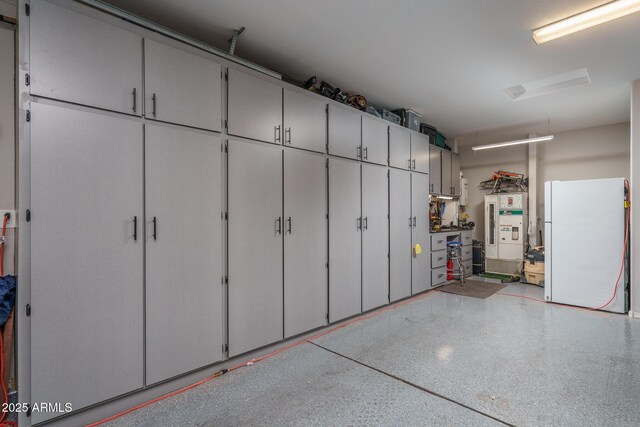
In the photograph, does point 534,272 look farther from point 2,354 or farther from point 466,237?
point 2,354

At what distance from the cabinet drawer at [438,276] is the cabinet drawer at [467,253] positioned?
85 centimetres

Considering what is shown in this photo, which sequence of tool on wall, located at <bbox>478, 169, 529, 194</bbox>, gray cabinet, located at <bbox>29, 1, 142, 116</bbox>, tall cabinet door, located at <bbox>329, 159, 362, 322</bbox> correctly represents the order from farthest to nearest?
tool on wall, located at <bbox>478, 169, 529, 194</bbox> < tall cabinet door, located at <bbox>329, 159, 362, 322</bbox> < gray cabinet, located at <bbox>29, 1, 142, 116</bbox>

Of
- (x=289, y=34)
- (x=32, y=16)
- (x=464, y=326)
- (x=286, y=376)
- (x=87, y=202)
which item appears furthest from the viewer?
(x=464, y=326)

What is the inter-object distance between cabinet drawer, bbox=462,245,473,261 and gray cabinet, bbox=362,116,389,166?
3.07 meters

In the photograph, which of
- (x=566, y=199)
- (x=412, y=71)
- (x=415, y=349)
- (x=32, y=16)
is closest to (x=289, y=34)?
(x=412, y=71)

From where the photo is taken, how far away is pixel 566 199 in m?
4.16

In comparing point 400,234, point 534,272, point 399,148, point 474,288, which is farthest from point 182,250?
point 534,272

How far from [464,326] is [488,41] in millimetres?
3024

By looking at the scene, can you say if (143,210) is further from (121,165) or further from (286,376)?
(286,376)

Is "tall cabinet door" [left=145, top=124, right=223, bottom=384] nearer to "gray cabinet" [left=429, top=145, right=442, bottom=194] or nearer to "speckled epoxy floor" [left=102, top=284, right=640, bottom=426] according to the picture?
"speckled epoxy floor" [left=102, top=284, right=640, bottom=426]

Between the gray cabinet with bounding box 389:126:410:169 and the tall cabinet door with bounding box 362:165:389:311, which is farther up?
the gray cabinet with bounding box 389:126:410:169

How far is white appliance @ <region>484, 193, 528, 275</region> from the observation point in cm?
599

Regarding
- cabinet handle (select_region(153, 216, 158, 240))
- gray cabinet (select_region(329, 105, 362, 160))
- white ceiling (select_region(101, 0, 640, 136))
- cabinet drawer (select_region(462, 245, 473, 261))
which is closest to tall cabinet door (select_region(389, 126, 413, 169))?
white ceiling (select_region(101, 0, 640, 136))

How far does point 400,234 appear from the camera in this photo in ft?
14.3
